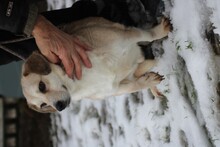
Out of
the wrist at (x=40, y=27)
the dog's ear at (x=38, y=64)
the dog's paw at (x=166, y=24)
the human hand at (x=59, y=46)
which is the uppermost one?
the dog's paw at (x=166, y=24)

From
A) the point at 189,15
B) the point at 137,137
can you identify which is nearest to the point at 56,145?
the point at 137,137

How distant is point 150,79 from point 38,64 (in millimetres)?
820

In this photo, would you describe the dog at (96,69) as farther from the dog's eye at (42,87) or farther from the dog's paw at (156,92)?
the dog's paw at (156,92)

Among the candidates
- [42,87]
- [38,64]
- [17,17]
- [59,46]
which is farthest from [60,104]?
[17,17]

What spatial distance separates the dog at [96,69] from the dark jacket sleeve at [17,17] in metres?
→ 0.32

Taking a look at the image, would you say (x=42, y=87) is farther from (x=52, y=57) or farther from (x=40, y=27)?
(x=40, y=27)

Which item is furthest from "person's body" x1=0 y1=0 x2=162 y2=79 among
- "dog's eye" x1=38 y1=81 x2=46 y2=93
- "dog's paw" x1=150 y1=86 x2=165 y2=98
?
"dog's paw" x1=150 y1=86 x2=165 y2=98

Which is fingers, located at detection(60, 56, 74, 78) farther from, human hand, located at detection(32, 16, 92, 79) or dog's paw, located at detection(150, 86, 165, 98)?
dog's paw, located at detection(150, 86, 165, 98)

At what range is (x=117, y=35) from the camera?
243 centimetres

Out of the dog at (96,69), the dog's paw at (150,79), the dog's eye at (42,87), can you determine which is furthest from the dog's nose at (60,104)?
the dog's paw at (150,79)

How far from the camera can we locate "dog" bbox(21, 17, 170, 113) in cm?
228

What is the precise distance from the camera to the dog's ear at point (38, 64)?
221 centimetres

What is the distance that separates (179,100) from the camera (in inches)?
103

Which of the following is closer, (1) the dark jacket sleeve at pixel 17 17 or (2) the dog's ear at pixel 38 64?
(1) the dark jacket sleeve at pixel 17 17
